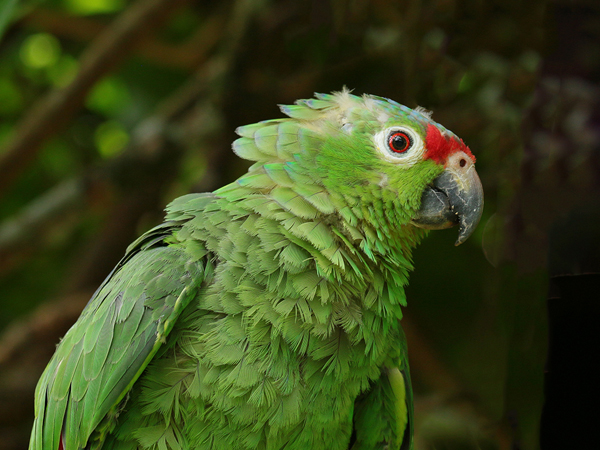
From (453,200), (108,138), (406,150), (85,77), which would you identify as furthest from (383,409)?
(108,138)

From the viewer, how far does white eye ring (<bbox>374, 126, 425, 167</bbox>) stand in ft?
6.13

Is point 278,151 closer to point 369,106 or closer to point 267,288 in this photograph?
point 369,106

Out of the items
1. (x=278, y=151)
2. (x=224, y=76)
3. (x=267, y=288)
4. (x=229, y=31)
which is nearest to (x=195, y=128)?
(x=224, y=76)

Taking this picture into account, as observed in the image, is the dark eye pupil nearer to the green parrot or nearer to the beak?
the green parrot

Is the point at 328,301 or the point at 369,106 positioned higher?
the point at 369,106

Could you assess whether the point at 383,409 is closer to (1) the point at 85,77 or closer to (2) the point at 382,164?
(2) the point at 382,164

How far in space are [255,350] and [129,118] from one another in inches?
143

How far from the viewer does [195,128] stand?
411 cm

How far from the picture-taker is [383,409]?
2068 millimetres

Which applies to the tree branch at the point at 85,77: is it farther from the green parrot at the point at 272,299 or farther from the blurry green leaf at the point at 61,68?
the green parrot at the point at 272,299

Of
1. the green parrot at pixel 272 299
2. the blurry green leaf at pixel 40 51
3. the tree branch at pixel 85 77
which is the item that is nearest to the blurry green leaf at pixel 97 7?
the blurry green leaf at pixel 40 51

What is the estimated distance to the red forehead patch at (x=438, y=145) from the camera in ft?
6.14

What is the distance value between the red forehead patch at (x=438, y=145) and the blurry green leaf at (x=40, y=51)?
422 cm

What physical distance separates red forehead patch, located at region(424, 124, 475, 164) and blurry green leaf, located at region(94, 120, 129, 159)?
4011 mm
